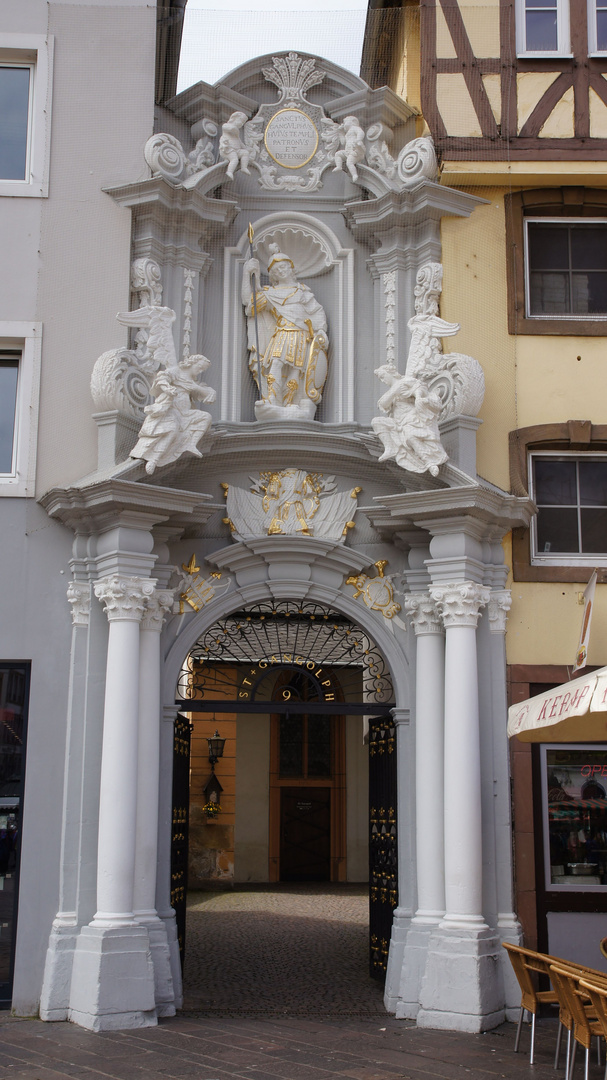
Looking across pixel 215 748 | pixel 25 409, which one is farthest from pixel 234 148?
pixel 215 748

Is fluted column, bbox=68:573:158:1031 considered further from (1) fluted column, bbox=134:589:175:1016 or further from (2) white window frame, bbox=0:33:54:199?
(2) white window frame, bbox=0:33:54:199

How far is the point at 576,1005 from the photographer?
274 inches

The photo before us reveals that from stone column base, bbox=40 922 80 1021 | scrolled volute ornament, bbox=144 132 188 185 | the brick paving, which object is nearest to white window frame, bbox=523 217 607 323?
scrolled volute ornament, bbox=144 132 188 185

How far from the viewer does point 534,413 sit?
10898 millimetres

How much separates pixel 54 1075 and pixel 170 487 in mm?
→ 4821

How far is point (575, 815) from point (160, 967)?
3.73 meters

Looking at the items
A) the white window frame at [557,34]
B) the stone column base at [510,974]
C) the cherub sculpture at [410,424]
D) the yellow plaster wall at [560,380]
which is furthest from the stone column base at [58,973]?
the white window frame at [557,34]

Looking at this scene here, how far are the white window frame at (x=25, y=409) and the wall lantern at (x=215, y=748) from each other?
39.2 feet

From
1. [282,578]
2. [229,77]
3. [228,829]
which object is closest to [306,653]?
[282,578]

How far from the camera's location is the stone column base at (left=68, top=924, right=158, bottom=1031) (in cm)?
893

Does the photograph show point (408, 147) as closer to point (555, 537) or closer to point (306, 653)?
point (555, 537)

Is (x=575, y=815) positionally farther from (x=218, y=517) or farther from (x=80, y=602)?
(x=80, y=602)

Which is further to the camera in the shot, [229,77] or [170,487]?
[229,77]

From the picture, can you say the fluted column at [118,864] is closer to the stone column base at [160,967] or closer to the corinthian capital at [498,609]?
the stone column base at [160,967]
